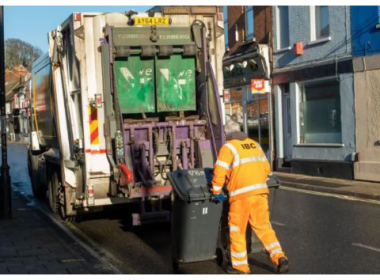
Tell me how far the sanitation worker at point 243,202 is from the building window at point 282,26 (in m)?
12.3

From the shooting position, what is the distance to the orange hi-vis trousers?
567 centimetres

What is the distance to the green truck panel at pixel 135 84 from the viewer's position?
26.2 feet

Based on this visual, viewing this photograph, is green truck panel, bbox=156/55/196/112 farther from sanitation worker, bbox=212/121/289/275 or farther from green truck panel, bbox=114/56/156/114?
sanitation worker, bbox=212/121/289/275

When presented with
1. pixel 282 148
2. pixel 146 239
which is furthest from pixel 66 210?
pixel 282 148

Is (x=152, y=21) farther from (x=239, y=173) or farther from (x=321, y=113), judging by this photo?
(x=321, y=113)

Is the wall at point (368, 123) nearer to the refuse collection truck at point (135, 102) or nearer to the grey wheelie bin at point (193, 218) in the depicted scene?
the refuse collection truck at point (135, 102)

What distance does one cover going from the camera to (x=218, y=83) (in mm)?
8438

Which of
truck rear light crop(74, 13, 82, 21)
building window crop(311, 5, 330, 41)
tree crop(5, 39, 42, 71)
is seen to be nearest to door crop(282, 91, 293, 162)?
building window crop(311, 5, 330, 41)

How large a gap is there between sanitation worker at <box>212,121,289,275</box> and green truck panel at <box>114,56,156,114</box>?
8.93 feet

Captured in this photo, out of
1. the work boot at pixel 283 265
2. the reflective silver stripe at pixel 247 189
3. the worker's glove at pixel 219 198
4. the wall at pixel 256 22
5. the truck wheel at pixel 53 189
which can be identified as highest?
the wall at pixel 256 22

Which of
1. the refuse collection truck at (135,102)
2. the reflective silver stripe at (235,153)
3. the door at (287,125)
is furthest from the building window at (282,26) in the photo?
the reflective silver stripe at (235,153)

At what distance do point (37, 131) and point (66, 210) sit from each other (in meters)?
3.12

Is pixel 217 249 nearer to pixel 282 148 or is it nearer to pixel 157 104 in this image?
pixel 157 104

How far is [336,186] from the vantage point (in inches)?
520
